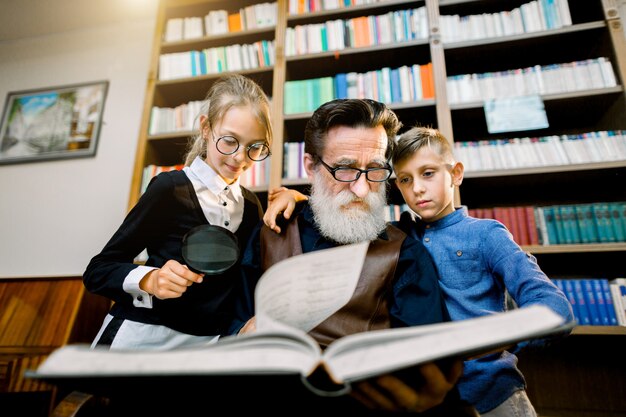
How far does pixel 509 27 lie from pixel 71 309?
3.27m

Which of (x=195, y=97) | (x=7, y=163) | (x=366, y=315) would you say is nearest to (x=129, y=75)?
(x=195, y=97)

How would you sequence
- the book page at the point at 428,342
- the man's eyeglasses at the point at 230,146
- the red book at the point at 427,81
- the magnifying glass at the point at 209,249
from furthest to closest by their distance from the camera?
the red book at the point at 427,81 < the man's eyeglasses at the point at 230,146 < the magnifying glass at the point at 209,249 < the book page at the point at 428,342

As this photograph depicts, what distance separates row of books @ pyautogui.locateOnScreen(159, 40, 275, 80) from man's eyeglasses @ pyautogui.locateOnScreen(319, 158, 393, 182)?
171cm

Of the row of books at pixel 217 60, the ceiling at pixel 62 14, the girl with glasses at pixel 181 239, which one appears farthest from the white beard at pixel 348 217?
the ceiling at pixel 62 14

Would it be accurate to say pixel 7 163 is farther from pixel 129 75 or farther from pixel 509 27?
pixel 509 27

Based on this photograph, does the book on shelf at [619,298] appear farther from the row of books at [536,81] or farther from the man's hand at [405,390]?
the man's hand at [405,390]

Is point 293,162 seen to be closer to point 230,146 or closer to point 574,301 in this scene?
point 230,146

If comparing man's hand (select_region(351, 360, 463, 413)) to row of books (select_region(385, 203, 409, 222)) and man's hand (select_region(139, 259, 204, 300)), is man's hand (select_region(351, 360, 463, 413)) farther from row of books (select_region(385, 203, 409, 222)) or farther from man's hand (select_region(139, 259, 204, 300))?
row of books (select_region(385, 203, 409, 222))

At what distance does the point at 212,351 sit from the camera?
1.60 feet

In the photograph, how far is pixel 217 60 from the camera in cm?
274

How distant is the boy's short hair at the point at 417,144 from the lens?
1.38 m

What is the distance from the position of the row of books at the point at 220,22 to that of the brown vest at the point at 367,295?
221cm

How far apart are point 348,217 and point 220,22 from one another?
234cm

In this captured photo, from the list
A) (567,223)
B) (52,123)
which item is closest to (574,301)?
(567,223)
